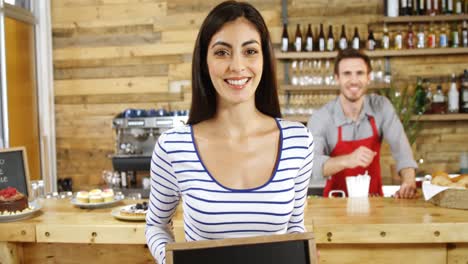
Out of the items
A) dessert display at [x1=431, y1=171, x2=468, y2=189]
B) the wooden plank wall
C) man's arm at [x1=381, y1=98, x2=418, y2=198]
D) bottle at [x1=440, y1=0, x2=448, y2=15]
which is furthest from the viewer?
the wooden plank wall

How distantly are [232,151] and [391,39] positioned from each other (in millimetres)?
3963

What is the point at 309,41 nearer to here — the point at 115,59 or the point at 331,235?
the point at 115,59

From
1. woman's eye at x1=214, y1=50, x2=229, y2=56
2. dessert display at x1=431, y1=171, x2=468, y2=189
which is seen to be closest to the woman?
woman's eye at x1=214, y1=50, x2=229, y2=56

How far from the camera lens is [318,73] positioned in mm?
4871

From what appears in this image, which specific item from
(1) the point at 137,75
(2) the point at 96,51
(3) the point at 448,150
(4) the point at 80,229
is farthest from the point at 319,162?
(2) the point at 96,51

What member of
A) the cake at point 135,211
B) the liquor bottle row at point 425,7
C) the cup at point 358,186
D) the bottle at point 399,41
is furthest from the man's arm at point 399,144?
the liquor bottle row at point 425,7

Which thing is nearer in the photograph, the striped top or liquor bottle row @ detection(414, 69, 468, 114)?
the striped top

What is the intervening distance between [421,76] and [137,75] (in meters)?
2.89

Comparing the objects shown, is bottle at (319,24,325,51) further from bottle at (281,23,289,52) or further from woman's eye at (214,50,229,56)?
woman's eye at (214,50,229,56)

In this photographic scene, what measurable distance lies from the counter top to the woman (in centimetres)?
83

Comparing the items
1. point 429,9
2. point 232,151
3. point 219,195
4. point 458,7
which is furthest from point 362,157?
point 458,7

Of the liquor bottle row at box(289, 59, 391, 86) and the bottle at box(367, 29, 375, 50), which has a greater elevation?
the bottle at box(367, 29, 375, 50)

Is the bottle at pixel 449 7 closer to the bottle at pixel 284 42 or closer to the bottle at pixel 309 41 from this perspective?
the bottle at pixel 309 41

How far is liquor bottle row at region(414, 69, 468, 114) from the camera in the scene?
4.57m
